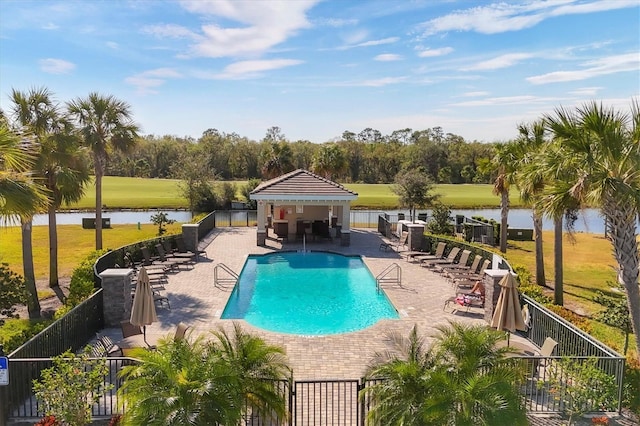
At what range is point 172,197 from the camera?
60.4m

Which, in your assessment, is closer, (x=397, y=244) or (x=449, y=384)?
(x=449, y=384)

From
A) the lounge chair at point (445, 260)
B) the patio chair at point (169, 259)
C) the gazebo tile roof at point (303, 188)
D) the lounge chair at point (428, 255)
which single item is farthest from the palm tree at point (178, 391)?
the gazebo tile roof at point (303, 188)

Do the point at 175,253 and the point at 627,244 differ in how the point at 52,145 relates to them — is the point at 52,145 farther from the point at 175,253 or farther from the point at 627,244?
the point at 627,244

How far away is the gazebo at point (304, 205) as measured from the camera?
24595 millimetres

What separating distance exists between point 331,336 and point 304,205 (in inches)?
590

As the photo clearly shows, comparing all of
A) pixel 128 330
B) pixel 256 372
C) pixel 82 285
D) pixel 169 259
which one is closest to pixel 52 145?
pixel 82 285

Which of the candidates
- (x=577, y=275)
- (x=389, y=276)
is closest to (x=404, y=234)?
(x=389, y=276)

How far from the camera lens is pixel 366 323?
45.7 ft

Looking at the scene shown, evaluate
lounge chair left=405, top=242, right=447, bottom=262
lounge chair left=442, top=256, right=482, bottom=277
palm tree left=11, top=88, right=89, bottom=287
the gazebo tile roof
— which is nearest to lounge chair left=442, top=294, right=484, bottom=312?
lounge chair left=442, top=256, right=482, bottom=277

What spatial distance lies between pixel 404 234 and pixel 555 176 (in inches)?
639

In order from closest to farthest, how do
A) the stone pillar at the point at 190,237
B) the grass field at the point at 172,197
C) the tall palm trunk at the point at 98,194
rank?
1. the tall palm trunk at the point at 98,194
2. the stone pillar at the point at 190,237
3. the grass field at the point at 172,197

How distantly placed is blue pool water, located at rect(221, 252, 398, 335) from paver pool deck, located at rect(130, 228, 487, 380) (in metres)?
0.55

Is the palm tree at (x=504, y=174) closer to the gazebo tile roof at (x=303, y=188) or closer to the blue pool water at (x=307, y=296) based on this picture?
the gazebo tile roof at (x=303, y=188)

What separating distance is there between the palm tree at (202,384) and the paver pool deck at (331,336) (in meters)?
1.86
